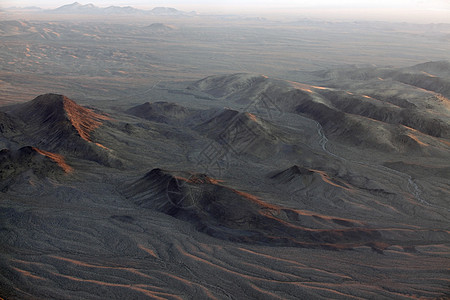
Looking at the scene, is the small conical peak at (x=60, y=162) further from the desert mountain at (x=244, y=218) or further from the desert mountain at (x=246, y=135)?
the desert mountain at (x=246, y=135)

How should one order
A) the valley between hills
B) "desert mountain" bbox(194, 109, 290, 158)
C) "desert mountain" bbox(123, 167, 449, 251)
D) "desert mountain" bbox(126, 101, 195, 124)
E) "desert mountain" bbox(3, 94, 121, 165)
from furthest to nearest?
1. "desert mountain" bbox(126, 101, 195, 124)
2. "desert mountain" bbox(194, 109, 290, 158)
3. "desert mountain" bbox(3, 94, 121, 165)
4. "desert mountain" bbox(123, 167, 449, 251)
5. the valley between hills

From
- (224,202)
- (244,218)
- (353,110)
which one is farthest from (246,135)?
(353,110)

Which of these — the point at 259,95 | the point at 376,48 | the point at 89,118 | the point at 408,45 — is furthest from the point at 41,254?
the point at 408,45

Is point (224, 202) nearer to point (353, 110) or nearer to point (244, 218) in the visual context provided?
point (244, 218)

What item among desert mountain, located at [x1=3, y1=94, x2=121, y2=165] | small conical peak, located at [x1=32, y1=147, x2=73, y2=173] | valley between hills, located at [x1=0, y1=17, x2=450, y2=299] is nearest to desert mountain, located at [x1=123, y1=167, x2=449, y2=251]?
valley between hills, located at [x1=0, y1=17, x2=450, y2=299]

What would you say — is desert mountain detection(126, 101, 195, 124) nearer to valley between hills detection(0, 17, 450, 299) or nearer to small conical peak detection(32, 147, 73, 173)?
valley between hills detection(0, 17, 450, 299)

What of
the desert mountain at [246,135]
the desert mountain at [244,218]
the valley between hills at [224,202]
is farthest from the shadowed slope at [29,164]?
the desert mountain at [246,135]

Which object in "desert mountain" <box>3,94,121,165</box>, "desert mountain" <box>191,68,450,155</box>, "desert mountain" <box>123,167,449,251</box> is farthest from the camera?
"desert mountain" <box>191,68,450,155</box>

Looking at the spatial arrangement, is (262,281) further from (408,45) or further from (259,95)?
(408,45)

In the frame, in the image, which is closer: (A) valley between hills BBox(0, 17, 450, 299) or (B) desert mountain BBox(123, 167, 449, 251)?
(A) valley between hills BBox(0, 17, 450, 299)
